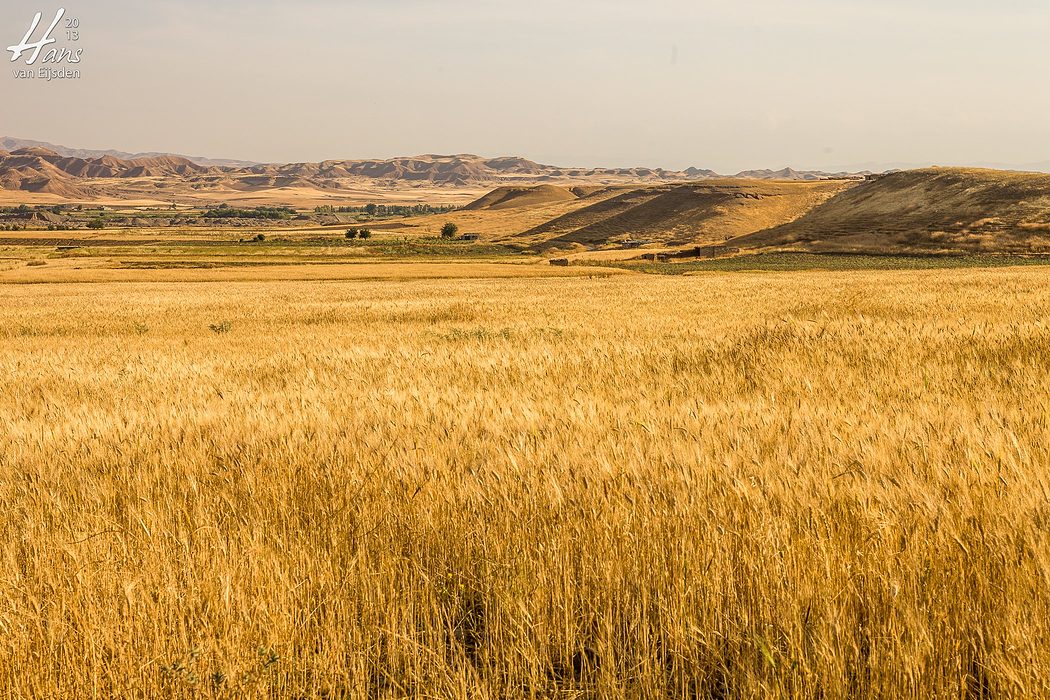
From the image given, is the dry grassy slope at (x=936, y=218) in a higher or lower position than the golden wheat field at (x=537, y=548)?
higher

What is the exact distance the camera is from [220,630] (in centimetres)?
300

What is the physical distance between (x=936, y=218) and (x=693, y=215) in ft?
188

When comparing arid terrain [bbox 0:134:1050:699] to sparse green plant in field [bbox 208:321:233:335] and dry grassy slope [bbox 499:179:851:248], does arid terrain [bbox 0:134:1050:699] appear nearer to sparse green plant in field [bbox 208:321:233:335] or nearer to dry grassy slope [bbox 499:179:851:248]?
sparse green plant in field [bbox 208:321:233:335]

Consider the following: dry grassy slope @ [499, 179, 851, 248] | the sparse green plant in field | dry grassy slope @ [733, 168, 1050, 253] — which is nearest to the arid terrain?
the sparse green plant in field

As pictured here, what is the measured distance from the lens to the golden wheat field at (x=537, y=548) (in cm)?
271

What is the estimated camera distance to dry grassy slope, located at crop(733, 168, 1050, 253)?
83875 millimetres

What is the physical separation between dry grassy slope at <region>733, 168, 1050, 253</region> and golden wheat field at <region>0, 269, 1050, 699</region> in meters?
87.8

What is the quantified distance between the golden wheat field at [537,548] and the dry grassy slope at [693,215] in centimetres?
12562

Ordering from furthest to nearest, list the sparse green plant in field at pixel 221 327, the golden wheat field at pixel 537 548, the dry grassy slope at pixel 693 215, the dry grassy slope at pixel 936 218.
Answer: the dry grassy slope at pixel 693 215
the dry grassy slope at pixel 936 218
the sparse green plant in field at pixel 221 327
the golden wheat field at pixel 537 548

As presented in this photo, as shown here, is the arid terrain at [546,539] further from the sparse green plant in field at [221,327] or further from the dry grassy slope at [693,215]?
the dry grassy slope at [693,215]

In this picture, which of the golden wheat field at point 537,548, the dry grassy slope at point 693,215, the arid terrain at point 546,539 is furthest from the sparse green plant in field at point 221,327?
the dry grassy slope at point 693,215

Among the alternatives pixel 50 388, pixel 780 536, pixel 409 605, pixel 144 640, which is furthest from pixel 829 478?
pixel 50 388

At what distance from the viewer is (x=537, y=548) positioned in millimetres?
3469

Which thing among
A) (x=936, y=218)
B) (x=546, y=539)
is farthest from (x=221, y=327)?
(x=936, y=218)
